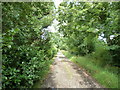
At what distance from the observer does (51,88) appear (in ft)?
11.1

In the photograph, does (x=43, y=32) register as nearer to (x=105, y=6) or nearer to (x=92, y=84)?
(x=92, y=84)

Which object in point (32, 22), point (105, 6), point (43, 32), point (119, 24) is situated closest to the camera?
point (32, 22)

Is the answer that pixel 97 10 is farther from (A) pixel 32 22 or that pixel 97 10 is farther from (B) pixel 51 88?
(B) pixel 51 88

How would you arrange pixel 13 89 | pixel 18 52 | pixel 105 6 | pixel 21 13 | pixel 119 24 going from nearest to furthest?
pixel 13 89
pixel 18 52
pixel 21 13
pixel 119 24
pixel 105 6

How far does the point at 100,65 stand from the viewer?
5543mm

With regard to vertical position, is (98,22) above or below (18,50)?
above

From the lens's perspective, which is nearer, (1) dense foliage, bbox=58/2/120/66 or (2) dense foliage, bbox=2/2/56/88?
(2) dense foliage, bbox=2/2/56/88

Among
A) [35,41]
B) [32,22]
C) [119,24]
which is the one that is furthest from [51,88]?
[119,24]

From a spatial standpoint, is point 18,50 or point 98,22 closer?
point 18,50

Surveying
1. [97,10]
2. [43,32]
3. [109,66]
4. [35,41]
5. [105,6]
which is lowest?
[109,66]

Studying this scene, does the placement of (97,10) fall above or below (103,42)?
above

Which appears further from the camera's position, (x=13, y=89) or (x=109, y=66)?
(x=109, y=66)

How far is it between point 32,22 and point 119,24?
3.83m

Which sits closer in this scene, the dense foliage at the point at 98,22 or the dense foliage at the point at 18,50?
the dense foliage at the point at 18,50
